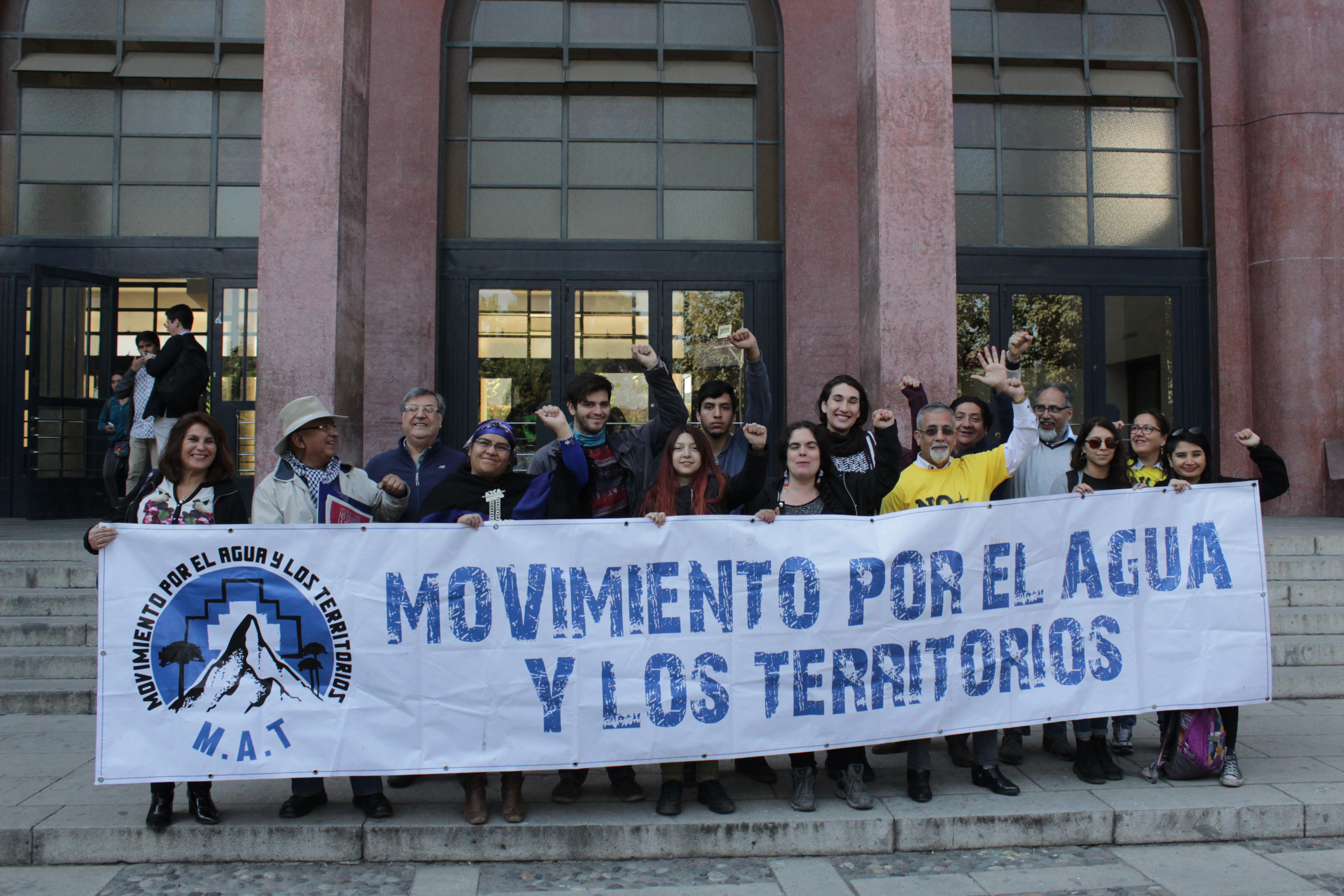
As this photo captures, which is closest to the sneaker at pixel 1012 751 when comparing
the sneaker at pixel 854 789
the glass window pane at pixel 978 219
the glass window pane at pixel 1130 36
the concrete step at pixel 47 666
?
the sneaker at pixel 854 789

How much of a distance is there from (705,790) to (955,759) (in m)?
1.52

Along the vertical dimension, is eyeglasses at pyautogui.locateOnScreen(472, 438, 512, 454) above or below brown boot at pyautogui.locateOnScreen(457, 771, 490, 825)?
above

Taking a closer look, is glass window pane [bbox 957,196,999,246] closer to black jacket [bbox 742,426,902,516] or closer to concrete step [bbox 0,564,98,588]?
black jacket [bbox 742,426,902,516]

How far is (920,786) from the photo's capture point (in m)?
4.39

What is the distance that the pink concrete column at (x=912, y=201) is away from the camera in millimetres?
7570

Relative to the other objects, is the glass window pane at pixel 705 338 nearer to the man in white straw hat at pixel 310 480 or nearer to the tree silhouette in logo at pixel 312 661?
the man in white straw hat at pixel 310 480

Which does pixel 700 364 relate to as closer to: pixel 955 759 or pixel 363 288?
pixel 363 288

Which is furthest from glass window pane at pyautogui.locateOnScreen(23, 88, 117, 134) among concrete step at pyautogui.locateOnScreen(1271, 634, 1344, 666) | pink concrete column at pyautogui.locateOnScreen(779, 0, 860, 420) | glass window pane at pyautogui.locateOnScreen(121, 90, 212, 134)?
concrete step at pyautogui.locateOnScreen(1271, 634, 1344, 666)

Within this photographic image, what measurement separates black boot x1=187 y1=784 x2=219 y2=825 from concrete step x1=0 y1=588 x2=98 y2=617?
3316mm

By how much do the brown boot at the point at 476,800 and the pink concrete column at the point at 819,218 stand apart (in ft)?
22.0

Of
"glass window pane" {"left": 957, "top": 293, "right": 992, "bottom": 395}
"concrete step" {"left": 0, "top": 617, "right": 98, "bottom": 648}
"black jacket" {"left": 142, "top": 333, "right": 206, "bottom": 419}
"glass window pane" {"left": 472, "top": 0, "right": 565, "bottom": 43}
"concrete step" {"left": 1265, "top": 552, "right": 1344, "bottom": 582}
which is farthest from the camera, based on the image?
"glass window pane" {"left": 957, "top": 293, "right": 992, "bottom": 395}

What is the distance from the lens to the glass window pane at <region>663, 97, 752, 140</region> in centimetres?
1073

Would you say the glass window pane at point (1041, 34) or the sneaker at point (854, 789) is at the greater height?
the glass window pane at point (1041, 34)

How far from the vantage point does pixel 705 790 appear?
170 inches
